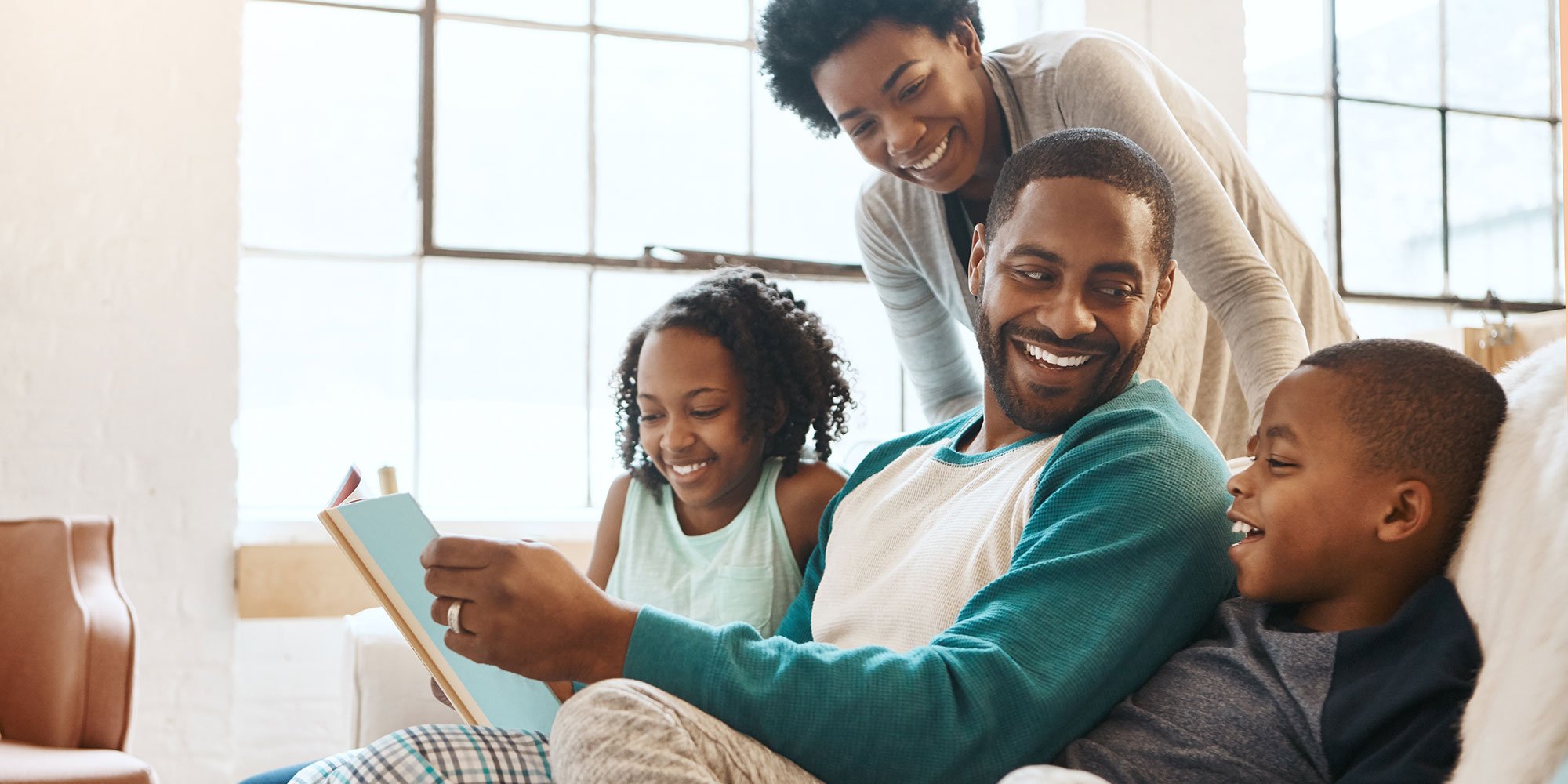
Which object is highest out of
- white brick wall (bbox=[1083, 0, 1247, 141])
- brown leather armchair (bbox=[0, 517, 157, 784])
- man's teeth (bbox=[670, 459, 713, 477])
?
white brick wall (bbox=[1083, 0, 1247, 141])

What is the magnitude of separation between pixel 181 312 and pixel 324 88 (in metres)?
0.76

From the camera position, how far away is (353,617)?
2.06 m

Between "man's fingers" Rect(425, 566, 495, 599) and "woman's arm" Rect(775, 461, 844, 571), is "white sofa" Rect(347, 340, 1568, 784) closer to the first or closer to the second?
"man's fingers" Rect(425, 566, 495, 599)

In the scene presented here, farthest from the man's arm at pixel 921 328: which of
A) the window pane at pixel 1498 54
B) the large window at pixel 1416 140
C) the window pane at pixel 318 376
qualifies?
the window pane at pixel 1498 54

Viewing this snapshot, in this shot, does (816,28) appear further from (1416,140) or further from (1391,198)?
(1416,140)

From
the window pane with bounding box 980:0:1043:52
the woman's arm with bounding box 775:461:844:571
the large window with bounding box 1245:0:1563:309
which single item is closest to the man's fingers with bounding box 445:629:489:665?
the woman's arm with bounding box 775:461:844:571

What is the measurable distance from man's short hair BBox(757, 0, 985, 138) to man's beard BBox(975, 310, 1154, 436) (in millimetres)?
690

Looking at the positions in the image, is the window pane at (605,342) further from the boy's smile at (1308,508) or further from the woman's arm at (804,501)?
the boy's smile at (1308,508)

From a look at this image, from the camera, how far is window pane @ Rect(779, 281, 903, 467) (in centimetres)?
386

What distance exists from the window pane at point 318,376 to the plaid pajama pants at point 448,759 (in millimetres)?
2589

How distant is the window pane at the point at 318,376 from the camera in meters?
3.46

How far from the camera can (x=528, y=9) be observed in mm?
3711

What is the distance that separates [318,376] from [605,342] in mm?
801

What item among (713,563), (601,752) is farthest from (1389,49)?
(601,752)
